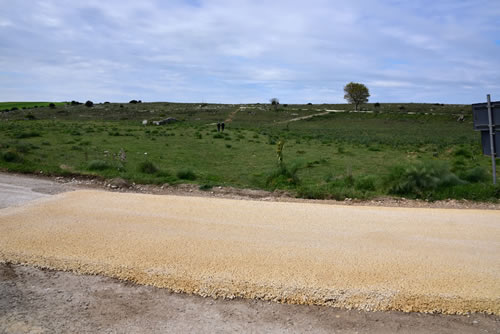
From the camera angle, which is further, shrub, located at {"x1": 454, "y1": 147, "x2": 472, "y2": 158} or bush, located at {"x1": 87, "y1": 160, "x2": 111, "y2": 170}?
shrub, located at {"x1": 454, "y1": 147, "x2": 472, "y2": 158}

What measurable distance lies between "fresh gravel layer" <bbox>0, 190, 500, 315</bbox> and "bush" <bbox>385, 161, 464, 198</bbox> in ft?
8.51

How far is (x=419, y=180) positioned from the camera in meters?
10.9

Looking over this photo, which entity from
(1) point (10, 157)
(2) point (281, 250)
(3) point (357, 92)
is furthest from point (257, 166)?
(3) point (357, 92)

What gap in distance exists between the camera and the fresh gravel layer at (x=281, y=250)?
15.4 ft

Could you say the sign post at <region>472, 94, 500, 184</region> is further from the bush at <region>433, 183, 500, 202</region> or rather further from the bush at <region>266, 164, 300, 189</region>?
the bush at <region>266, 164, 300, 189</region>

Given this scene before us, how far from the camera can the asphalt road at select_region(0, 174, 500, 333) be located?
4281 millimetres

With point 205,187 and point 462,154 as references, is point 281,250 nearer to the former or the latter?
point 205,187

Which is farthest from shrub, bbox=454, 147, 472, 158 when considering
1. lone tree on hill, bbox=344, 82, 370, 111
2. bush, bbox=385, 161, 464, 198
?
lone tree on hill, bbox=344, 82, 370, 111

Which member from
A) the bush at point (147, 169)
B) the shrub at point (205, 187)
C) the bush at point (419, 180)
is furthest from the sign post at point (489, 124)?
the bush at point (147, 169)

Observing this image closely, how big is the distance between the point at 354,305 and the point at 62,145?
76.5 feet

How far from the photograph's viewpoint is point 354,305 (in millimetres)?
4488

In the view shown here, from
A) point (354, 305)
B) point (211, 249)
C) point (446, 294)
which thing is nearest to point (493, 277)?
point (446, 294)

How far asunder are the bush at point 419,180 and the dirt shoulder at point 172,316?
6803 mm

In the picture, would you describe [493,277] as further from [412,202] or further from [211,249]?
[412,202]
